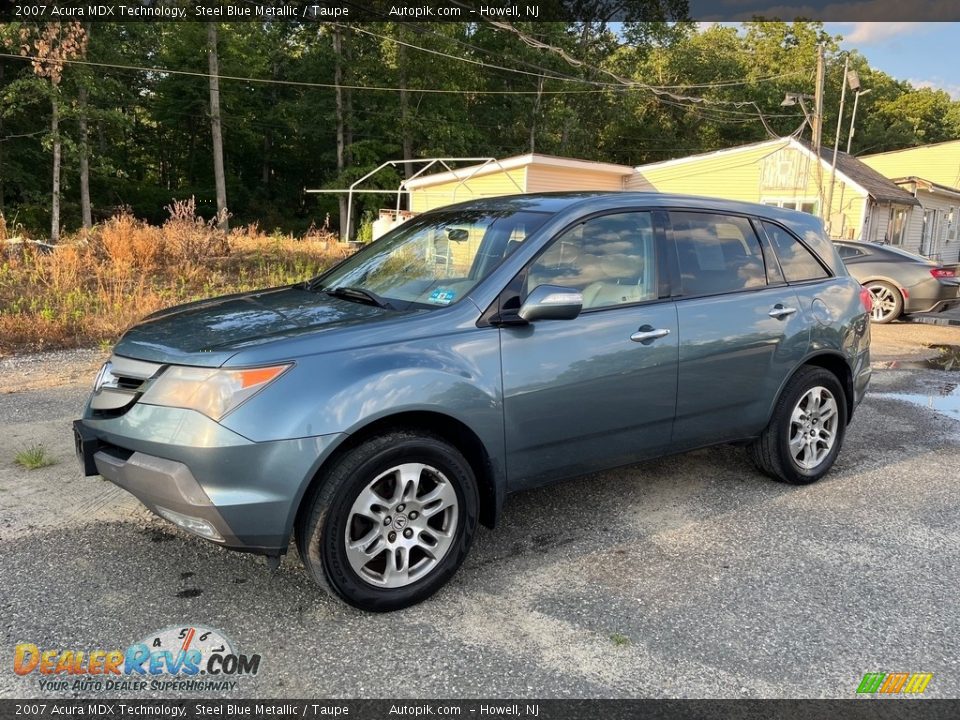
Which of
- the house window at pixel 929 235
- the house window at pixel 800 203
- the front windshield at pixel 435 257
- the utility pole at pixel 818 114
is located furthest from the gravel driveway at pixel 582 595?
the house window at pixel 929 235

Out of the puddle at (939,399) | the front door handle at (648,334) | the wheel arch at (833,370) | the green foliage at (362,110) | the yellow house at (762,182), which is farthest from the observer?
the green foliage at (362,110)

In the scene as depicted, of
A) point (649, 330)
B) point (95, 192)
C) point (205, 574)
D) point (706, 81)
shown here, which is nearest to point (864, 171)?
point (706, 81)

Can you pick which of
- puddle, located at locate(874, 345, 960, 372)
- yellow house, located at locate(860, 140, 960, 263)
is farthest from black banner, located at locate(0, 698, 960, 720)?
yellow house, located at locate(860, 140, 960, 263)

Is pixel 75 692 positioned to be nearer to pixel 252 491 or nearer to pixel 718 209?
pixel 252 491

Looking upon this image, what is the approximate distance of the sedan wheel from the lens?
A: 41.4 ft

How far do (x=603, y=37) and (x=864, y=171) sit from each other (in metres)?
20.8

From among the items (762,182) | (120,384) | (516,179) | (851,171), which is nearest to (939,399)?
(120,384)

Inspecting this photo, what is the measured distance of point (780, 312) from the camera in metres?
4.26

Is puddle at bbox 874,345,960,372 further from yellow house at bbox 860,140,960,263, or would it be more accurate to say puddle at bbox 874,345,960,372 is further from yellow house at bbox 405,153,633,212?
yellow house at bbox 860,140,960,263

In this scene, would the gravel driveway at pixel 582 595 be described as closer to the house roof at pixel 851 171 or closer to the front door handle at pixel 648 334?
the front door handle at pixel 648 334

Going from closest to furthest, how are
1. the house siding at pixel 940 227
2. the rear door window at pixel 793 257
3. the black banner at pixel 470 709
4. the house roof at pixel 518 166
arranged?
the black banner at pixel 470 709 < the rear door window at pixel 793 257 < the house roof at pixel 518 166 < the house siding at pixel 940 227

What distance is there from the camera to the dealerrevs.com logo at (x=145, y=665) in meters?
2.55

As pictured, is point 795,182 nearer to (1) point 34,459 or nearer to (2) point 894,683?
(2) point 894,683

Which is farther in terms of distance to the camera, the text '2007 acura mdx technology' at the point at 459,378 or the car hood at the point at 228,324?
the car hood at the point at 228,324
